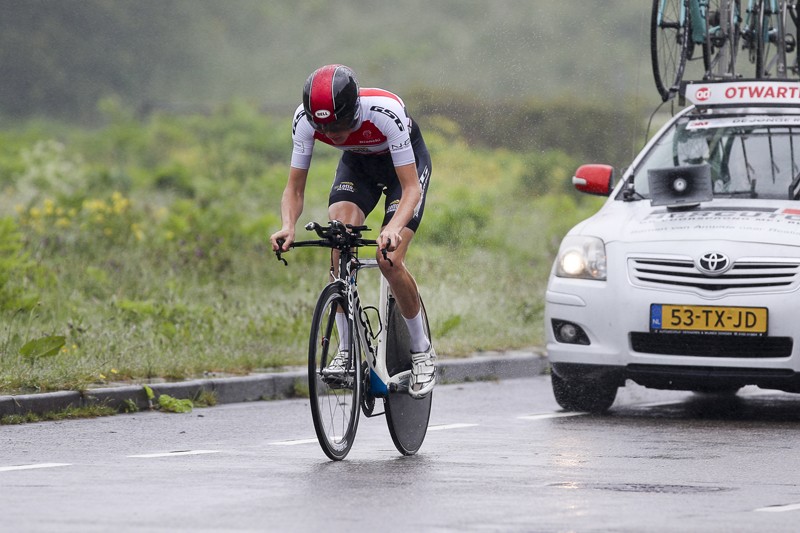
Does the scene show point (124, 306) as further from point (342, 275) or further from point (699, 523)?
point (699, 523)

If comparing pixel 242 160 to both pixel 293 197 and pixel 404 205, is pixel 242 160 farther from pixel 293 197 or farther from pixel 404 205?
pixel 404 205

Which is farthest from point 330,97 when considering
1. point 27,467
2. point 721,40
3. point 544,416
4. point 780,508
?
point 721,40

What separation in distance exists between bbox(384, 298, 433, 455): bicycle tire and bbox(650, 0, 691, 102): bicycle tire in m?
4.86

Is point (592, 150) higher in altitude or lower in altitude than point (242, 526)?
higher

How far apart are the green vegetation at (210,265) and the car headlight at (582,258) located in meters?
2.53

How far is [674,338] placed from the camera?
9.88 meters

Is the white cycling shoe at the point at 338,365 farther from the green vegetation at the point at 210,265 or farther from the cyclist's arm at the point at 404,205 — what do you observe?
the green vegetation at the point at 210,265

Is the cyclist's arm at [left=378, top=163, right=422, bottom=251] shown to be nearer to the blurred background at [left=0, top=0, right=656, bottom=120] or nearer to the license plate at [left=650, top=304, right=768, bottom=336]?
the license plate at [left=650, top=304, right=768, bottom=336]

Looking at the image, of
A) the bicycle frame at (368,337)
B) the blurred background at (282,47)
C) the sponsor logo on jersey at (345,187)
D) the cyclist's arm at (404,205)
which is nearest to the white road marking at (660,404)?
the bicycle frame at (368,337)

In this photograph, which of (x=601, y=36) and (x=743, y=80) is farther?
(x=601, y=36)

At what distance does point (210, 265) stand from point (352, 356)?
8323 mm

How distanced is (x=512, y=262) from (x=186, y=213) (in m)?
3.90

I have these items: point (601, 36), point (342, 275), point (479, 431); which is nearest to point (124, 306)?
point (479, 431)

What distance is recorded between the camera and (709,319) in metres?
9.77
